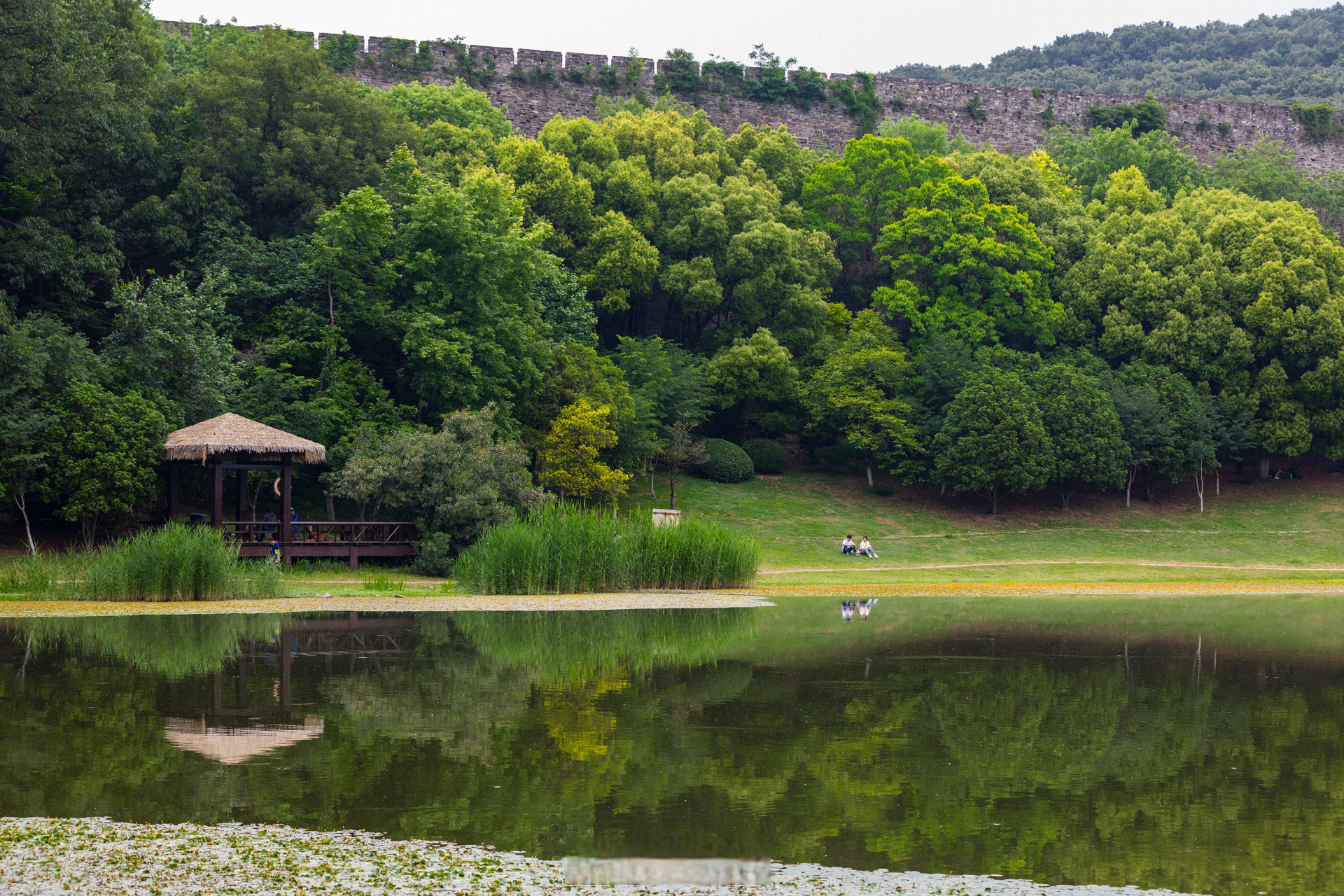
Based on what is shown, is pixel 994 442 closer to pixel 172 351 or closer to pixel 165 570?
pixel 172 351

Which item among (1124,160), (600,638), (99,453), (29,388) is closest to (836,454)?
(1124,160)

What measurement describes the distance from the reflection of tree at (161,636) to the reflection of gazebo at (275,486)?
6.66 metres

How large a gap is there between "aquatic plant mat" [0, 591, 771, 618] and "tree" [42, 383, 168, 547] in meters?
5.97

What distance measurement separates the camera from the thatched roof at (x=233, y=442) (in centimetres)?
2286

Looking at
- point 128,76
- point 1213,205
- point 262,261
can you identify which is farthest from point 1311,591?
point 128,76

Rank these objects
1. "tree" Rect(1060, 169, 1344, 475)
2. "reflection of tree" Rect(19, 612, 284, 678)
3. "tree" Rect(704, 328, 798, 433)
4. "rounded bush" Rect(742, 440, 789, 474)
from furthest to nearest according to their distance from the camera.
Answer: "tree" Rect(1060, 169, 1344, 475) < "rounded bush" Rect(742, 440, 789, 474) < "tree" Rect(704, 328, 798, 433) < "reflection of tree" Rect(19, 612, 284, 678)

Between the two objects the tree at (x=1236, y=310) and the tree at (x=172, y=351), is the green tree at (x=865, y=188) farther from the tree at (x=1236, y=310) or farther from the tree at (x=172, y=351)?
the tree at (x=172, y=351)

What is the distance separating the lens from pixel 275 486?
84.2 ft

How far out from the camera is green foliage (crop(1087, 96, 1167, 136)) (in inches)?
2029

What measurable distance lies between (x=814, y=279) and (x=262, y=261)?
17.3 metres

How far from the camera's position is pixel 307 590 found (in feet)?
67.7

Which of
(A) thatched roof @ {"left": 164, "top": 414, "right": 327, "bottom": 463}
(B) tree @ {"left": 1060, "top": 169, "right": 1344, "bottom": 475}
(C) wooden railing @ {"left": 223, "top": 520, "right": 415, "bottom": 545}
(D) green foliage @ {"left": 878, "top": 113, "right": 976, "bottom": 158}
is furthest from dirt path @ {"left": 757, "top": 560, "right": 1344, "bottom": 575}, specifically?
(D) green foliage @ {"left": 878, "top": 113, "right": 976, "bottom": 158}

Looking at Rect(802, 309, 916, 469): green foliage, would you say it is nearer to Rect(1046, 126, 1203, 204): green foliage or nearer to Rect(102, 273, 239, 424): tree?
Rect(1046, 126, 1203, 204): green foliage

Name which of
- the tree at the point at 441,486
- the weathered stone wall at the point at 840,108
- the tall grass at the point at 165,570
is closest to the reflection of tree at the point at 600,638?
the tall grass at the point at 165,570
